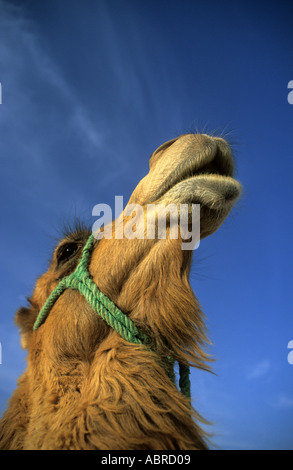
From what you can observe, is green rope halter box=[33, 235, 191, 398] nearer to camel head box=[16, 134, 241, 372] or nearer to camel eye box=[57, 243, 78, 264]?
camel head box=[16, 134, 241, 372]


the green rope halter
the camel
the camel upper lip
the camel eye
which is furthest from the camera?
the camel eye

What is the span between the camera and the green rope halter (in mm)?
2363

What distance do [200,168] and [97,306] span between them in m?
1.24

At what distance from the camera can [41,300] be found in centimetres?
307

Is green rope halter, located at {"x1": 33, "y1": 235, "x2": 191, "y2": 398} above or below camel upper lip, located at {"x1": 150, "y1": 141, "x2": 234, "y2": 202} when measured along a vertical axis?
below

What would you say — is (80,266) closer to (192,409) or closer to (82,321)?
(82,321)

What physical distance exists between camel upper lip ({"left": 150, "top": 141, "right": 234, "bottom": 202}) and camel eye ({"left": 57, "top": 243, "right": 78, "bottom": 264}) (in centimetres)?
93

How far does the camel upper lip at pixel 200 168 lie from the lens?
2598mm

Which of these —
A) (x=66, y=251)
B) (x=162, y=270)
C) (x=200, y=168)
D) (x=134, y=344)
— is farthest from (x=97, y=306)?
(x=200, y=168)

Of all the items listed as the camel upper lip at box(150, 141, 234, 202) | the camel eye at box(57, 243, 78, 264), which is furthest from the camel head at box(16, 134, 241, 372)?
the camel eye at box(57, 243, 78, 264)

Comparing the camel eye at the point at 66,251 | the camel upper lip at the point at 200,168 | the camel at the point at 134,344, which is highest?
the camel upper lip at the point at 200,168

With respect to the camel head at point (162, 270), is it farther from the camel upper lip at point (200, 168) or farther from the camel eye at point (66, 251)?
the camel eye at point (66, 251)

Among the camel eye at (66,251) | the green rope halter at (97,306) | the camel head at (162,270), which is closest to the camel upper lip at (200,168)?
the camel head at (162,270)

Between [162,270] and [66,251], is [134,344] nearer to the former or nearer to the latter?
[162,270]
